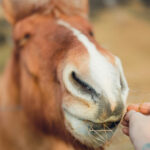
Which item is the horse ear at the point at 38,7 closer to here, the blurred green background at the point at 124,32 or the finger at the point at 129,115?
the finger at the point at 129,115

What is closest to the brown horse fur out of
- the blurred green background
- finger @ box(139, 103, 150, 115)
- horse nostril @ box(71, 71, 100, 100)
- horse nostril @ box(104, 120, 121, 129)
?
horse nostril @ box(71, 71, 100, 100)

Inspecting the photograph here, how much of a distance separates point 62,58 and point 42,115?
1.97ft

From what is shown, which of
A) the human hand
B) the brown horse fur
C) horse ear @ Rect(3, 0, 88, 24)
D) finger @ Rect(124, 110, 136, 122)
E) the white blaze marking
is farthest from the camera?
horse ear @ Rect(3, 0, 88, 24)

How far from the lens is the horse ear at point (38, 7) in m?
2.60

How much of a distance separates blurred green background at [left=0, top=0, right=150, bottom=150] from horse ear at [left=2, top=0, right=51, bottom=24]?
12.6 ft

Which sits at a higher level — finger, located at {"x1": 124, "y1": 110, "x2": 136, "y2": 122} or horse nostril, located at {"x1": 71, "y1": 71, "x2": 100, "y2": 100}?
horse nostril, located at {"x1": 71, "y1": 71, "x2": 100, "y2": 100}

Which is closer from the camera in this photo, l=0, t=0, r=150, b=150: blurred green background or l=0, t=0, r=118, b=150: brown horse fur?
l=0, t=0, r=118, b=150: brown horse fur

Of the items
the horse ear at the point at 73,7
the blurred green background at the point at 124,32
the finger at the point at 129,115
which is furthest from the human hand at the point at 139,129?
the blurred green background at the point at 124,32

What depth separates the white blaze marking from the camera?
5.19 ft

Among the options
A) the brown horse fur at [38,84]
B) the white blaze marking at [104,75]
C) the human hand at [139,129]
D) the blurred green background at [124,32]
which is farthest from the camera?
the blurred green background at [124,32]

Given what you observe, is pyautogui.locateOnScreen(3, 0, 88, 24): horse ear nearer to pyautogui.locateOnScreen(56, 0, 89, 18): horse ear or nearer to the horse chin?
pyautogui.locateOnScreen(56, 0, 89, 18): horse ear

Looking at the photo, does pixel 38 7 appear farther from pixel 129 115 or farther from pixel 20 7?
pixel 129 115

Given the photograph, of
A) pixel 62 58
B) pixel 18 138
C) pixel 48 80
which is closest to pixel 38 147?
pixel 18 138

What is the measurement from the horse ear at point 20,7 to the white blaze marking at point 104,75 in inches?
39.2
